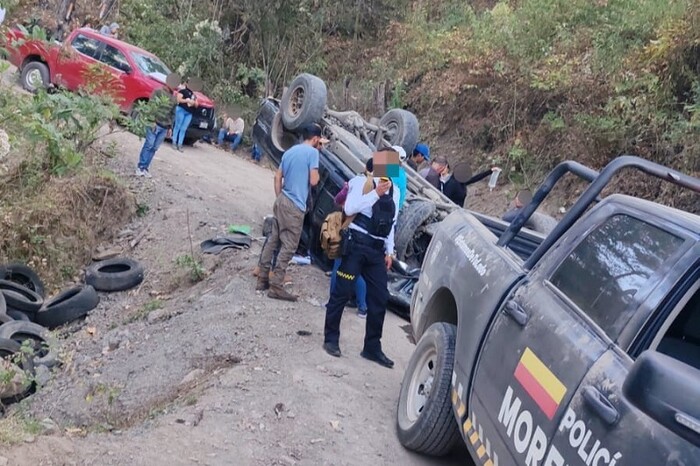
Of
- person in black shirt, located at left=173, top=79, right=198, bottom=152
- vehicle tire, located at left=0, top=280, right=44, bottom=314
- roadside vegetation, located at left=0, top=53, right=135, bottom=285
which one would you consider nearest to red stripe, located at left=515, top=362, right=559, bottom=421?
vehicle tire, located at left=0, top=280, right=44, bottom=314

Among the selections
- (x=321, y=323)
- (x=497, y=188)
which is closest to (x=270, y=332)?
(x=321, y=323)

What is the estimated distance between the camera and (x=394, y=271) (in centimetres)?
811

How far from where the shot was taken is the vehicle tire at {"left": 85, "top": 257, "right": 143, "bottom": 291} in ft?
30.9

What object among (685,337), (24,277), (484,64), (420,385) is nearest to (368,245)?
(420,385)

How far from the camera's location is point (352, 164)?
888 cm

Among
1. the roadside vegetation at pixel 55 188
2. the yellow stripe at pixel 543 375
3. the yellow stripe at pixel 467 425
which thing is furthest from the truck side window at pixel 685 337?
the roadside vegetation at pixel 55 188

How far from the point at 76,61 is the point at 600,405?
15.3 m

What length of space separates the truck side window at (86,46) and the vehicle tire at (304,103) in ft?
26.1

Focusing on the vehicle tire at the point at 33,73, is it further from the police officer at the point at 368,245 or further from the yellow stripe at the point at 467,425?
the yellow stripe at the point at 467,425

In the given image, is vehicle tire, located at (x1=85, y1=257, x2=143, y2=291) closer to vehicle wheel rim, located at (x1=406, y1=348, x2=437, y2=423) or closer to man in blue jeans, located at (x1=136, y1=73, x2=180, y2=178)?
man in blue jeans, located at (x1=136, y1=73, x2=180, y2=178)

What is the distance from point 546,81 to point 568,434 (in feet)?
38.3

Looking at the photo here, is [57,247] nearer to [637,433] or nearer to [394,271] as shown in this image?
[394,271]

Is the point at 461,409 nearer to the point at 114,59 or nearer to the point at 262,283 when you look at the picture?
the point at 262,283

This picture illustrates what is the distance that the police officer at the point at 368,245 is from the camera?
5.92 meters
